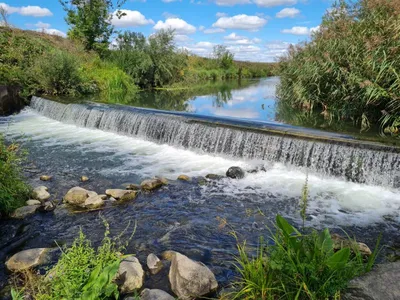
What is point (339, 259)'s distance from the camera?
2260 millimetres

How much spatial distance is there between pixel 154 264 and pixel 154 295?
652 mm

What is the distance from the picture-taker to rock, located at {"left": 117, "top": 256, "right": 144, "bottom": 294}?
309 cm

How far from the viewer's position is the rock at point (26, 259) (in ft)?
11.4

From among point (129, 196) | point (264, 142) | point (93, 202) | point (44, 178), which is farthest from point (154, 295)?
point (264, 142)

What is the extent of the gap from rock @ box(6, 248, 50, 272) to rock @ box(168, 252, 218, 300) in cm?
147

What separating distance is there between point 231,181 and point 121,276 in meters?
3.54

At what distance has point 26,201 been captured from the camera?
16.4ft

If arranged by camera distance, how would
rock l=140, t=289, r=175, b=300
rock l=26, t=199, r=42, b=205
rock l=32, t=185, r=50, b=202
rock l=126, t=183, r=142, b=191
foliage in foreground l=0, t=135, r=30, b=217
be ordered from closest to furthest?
rock l=140, t=289, r=175, b=300 < foliage in foreground l=0, t=135, r=30, b=217 < rock l=26, t=199, r=42, b=205 < rock l=32, t=185, r=50, b=202 < rock l=126, t=183, r=142, b=191

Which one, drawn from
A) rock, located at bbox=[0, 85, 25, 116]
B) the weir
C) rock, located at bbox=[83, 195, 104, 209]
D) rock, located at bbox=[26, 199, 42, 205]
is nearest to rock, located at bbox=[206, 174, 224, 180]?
the weir

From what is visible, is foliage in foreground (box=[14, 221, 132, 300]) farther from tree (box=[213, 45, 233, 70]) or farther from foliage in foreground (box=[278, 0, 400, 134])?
tree (box=[213, 45, 233, 70])

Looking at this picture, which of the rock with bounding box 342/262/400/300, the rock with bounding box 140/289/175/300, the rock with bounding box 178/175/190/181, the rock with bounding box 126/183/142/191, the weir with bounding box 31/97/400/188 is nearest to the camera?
the rock with bounding box 342/262/400/300

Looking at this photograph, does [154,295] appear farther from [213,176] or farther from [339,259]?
[213,176]

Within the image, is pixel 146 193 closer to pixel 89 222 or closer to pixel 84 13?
pixel 89 222

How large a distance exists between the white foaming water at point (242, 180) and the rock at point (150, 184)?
654mm
